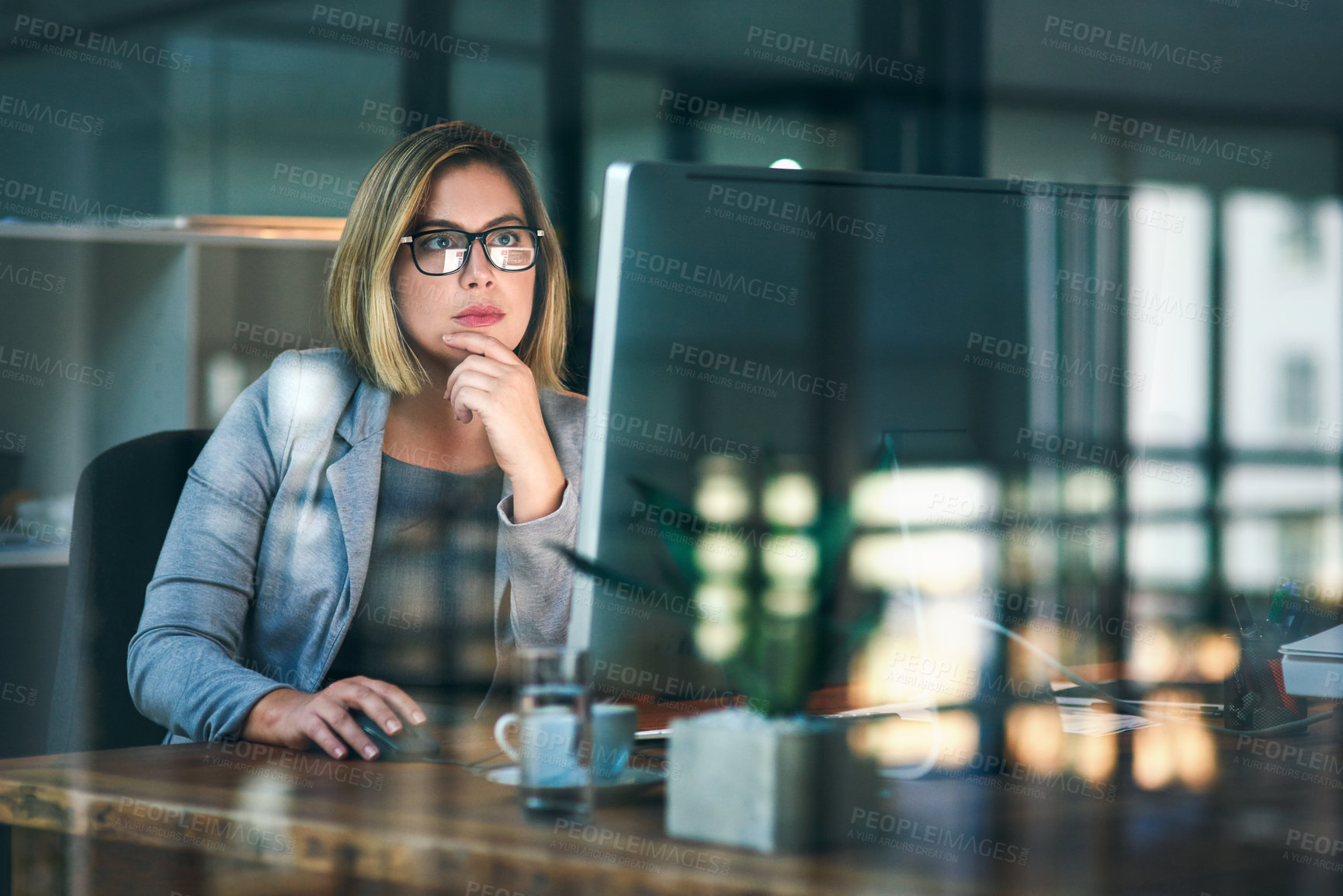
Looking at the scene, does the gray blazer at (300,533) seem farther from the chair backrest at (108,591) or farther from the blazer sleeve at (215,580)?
the chair backrest at (108,591)

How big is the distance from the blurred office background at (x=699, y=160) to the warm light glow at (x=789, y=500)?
145 mm

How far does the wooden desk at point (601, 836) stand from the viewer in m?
0.68

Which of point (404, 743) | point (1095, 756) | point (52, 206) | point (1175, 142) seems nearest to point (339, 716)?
point (404, 743)

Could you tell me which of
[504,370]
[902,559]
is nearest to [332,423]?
[504,370]

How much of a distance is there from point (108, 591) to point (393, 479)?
38cm

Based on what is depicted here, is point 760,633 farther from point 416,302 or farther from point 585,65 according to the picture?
point 585,65

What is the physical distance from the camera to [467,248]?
1670 mm

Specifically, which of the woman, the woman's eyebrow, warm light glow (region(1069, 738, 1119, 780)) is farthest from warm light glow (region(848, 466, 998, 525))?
the woman's eyebrow

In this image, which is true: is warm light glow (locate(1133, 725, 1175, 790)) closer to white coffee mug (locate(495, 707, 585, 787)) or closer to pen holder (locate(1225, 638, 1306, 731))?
pen holder (locate(1225, 638, 1306, 731))

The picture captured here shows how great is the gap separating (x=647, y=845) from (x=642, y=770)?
0.16 meters

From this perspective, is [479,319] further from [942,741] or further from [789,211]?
[942,741]

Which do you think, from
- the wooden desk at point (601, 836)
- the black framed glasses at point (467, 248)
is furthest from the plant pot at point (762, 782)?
the black framed glasses at point (467, 248)

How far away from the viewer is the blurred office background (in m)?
2.19

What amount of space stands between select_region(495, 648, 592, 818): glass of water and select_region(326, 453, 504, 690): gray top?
691mm
